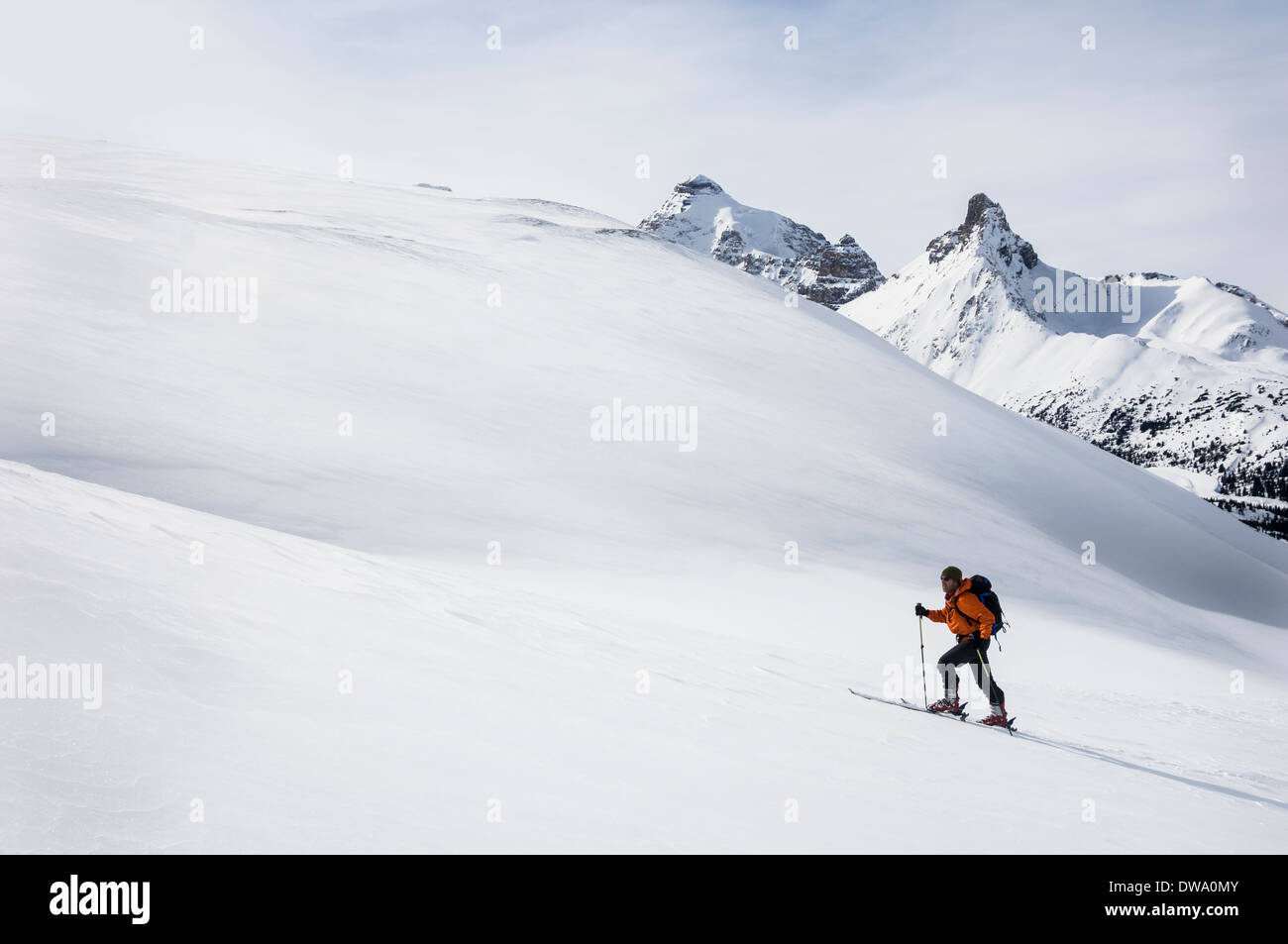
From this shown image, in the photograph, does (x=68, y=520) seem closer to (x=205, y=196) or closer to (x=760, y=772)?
(x=760, y=772)

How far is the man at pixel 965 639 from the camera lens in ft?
30.3

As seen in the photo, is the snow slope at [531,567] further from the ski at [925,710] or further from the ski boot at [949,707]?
the ski boot at [949,707]

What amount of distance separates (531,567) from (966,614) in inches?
277

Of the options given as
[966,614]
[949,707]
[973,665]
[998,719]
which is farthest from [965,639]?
[998,719]

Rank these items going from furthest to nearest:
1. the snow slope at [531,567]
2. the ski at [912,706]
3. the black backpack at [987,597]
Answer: the ski at [912,706] < the black backpack at [987,597] < the snow slope at [531,567]

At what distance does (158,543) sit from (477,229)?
2950cm

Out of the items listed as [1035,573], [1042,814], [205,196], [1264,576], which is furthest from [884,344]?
[1042,814]

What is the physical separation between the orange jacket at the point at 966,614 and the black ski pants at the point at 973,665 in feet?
0.35

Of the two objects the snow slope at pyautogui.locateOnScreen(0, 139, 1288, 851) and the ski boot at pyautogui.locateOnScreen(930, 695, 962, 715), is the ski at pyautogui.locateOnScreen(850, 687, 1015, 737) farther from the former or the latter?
the snow slope at pyautogui.locateOnScreen(0, 139, 1288, 851)

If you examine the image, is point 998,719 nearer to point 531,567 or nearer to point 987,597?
point 987,597

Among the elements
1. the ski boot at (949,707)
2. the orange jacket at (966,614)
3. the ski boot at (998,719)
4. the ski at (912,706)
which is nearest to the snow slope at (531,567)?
the ski at (912,706)

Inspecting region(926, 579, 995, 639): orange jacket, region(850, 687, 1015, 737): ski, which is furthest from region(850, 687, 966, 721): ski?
region(926, 579, 995, 639): orange jacket

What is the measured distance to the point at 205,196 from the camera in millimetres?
33094

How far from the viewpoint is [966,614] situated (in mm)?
9328
